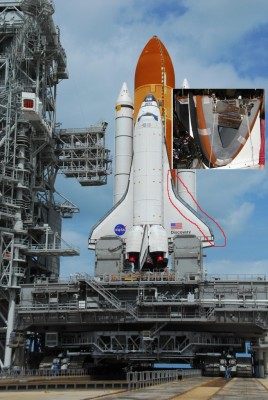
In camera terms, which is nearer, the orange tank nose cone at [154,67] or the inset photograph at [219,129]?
the orange tank nose cone at [154,67]

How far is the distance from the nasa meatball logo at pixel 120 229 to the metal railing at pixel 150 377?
456 inches

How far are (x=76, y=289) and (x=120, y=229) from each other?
6.22 meters

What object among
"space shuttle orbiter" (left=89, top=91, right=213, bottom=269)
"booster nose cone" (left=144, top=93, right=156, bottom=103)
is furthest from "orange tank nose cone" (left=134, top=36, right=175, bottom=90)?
"space shuttle orbiter" (left=89, top=91, right=213, bottom=269)

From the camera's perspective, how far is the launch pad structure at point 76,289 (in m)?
39.8

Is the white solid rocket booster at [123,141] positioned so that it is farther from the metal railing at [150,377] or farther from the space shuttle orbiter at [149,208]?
the metal railing at [150,377]

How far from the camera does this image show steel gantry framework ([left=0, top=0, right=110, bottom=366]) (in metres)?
47.0

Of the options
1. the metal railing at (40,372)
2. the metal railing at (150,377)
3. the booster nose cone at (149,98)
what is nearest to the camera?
the metal railing at (150,377)

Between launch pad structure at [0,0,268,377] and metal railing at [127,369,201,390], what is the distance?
12.6 ft

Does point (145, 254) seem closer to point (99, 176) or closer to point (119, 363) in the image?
point (119, 363)

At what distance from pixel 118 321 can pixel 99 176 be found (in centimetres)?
1793

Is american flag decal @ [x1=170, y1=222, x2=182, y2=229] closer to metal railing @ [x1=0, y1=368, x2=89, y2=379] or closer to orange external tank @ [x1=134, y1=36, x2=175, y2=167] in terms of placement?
orange external tank @ [x1=134, y1=36, x2=175, y2=167]

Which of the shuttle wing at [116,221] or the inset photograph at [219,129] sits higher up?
the inset photograph at [219,129]

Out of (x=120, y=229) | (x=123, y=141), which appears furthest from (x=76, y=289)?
(x=123, y=141)

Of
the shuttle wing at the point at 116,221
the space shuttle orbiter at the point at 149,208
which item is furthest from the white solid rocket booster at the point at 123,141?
the space shuttle orbiter at the point at 149,208
